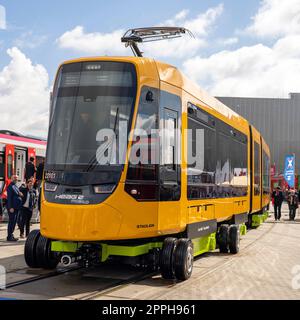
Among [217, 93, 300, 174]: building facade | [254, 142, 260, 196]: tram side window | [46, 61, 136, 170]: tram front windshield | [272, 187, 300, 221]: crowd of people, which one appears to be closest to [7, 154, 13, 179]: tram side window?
[254, 142, 260, 196]: tram side window

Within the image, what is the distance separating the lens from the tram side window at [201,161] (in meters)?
9.02

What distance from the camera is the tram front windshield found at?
299 inches

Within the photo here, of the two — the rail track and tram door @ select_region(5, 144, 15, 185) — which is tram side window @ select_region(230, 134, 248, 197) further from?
tram door @ select_region(5, 144, 15, 185)

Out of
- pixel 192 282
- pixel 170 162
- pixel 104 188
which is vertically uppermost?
pixel 170 162

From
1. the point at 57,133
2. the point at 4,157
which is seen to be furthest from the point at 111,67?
the point at 4,157

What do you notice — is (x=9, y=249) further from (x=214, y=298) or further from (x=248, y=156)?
(x=248, y=156)

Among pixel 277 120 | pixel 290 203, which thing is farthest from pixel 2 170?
pixel 277 120

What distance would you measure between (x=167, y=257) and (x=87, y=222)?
154cm

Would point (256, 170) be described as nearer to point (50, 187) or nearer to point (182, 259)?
point (182, 259)

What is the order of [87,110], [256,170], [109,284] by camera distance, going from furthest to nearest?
[256,170]
[109,284]
[87,110]

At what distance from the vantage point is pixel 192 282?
827 centimetres

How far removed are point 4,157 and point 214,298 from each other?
14.2 meters

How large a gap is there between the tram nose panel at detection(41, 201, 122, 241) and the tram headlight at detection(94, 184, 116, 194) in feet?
0.68

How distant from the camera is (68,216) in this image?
7.38 meters
